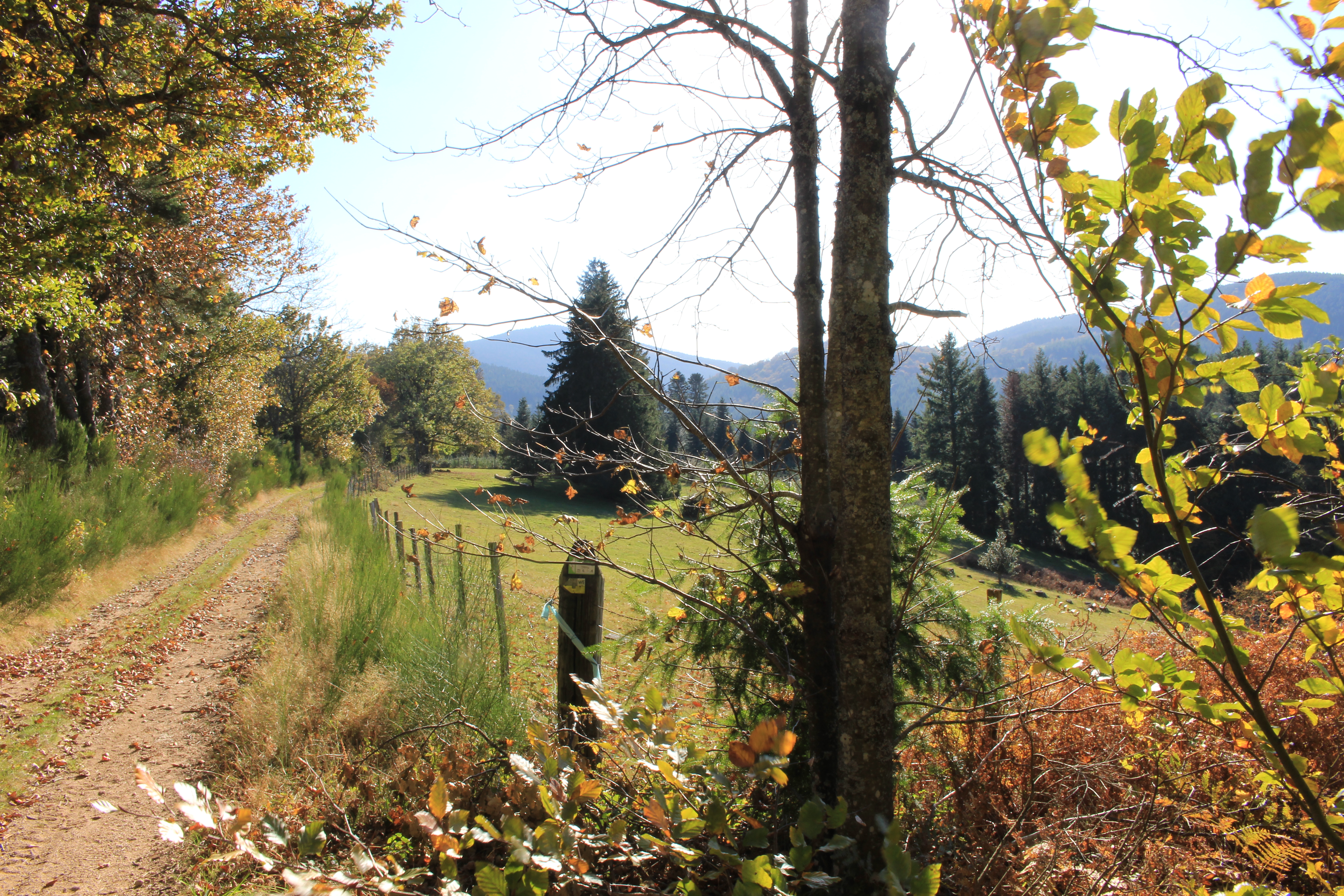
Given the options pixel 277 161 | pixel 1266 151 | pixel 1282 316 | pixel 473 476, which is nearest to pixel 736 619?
pixel 1282 316

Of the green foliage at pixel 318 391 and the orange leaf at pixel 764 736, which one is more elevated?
the green foliage at pixel 318 391

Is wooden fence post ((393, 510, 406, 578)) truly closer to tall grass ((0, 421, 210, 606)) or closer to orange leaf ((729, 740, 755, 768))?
tall grass ((0, 421, 210, 606))

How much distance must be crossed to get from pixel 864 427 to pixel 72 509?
11.4 m

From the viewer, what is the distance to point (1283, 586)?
4.70 ft

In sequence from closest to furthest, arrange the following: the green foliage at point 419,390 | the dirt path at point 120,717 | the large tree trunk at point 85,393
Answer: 1. the dirt path at point 120,717
2. the large tree trunk at point 85,393
3. the green foliage at point 419,390

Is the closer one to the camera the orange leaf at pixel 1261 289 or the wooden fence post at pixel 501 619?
the orange leaf at pixel 1261 289

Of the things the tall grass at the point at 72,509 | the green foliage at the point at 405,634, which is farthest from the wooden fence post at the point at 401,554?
the tall grass at the point at 72,509

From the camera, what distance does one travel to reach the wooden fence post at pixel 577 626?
3029mm

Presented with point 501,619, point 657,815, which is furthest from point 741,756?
point 501,619

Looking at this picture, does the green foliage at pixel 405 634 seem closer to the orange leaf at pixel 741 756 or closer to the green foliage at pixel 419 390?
the orange leaf at pixel 741 756

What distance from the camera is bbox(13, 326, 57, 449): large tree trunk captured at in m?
10.2

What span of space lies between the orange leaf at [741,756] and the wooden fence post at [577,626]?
5.27 ft

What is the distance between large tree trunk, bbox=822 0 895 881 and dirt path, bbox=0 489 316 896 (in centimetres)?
307

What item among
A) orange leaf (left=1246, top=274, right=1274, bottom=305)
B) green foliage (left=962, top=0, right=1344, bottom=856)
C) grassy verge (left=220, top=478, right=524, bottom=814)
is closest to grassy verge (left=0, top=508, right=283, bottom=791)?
grassy verge (left=220, top=478, right=524, bottom=814)
